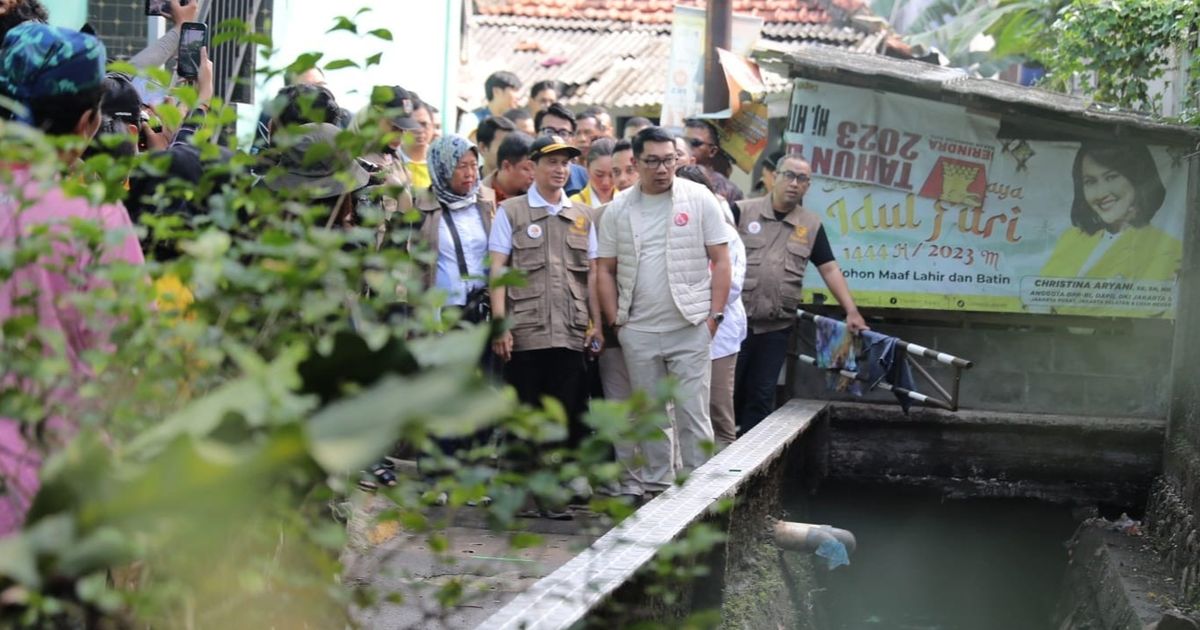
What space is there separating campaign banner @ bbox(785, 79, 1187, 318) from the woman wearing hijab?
363 centimetres

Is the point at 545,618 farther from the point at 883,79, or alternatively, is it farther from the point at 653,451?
the point at 883,79

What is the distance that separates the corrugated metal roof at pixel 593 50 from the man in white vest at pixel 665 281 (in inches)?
540

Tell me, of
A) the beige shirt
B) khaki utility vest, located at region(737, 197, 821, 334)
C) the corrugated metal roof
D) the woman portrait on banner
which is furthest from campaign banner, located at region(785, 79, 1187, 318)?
the corrugated metal roof

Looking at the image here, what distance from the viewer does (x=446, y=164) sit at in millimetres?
7836

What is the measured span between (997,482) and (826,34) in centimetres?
1428

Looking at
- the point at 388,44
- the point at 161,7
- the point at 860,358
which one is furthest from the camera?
the point at 388,44

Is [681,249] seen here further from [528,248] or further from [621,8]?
[621,8]

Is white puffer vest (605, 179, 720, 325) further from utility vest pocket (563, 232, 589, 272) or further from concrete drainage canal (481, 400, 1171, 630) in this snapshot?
concrete drainage canal (481, 400, 1171, 630)

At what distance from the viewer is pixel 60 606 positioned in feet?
6.54

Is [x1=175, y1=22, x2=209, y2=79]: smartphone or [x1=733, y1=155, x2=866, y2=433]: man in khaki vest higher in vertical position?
[x1=175, y1=22, x2=209, y2=79]: smartphone

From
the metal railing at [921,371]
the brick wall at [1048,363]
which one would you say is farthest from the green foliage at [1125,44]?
the metal railing at [921,371]

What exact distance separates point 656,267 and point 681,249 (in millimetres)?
157

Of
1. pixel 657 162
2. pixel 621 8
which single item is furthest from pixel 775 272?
pixel 621 8

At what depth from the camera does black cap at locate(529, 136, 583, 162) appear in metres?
8.05
